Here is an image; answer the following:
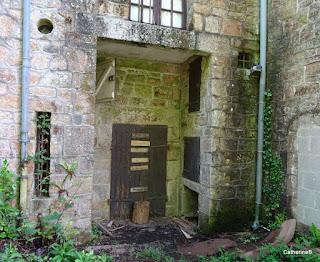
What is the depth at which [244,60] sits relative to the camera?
4.87m

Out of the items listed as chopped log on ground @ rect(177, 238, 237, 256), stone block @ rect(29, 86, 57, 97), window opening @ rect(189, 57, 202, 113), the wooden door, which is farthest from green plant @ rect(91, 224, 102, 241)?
window opening @ rect(189, 57, 202, 113)

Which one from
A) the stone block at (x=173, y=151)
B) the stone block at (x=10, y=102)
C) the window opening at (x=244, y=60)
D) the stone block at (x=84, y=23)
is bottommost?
the stone block at (x=173, y=151)

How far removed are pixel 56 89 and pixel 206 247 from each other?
2.95 meters

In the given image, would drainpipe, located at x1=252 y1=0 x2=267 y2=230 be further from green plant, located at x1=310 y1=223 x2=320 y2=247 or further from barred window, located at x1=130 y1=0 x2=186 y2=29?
barred window, located at x1=130 y1=0 x2=186 y2=29

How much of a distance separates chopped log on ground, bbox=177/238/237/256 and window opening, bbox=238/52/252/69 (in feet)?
9.12

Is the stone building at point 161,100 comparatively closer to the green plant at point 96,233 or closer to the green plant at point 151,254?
the green plant at point 96,233

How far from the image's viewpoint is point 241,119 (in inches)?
187

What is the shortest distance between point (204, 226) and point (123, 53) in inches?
125

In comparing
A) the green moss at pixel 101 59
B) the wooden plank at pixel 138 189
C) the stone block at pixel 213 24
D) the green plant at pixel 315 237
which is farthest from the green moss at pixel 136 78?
the green plant at pixel 315 237

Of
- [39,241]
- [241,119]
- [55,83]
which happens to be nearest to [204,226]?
[241,119]

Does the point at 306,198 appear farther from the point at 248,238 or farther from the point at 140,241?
the point at 140,241

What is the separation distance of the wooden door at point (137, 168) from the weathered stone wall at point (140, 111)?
0.11 metres

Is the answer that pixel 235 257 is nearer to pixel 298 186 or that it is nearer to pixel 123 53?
pixel 298 186

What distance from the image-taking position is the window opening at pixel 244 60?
4859 mm
